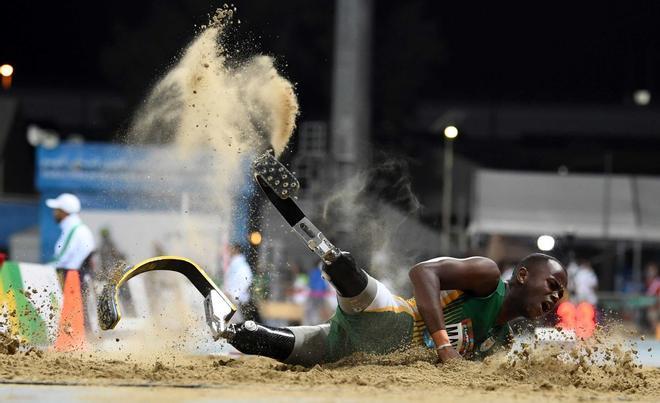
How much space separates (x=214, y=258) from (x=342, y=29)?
293 inches

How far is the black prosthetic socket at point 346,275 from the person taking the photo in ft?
24.5

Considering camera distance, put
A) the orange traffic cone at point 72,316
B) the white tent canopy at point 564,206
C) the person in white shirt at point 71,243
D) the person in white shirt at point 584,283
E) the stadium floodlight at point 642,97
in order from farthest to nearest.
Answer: the stadium floodlight at point 642,97
the white tent canopy at point 564,206
the person in white shirt at point 584,283
the person in white shirt at point 71,243
the orange traffic cone at point 72,316

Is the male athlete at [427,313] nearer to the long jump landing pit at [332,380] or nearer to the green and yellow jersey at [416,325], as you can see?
the green and yellow jersey at [416,325]

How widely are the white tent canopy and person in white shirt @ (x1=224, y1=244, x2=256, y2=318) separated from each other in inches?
412

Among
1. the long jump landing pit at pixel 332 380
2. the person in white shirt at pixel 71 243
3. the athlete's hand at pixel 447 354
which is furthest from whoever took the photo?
the person in white shirt at pixel 71 243

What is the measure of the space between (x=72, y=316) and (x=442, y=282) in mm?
5238

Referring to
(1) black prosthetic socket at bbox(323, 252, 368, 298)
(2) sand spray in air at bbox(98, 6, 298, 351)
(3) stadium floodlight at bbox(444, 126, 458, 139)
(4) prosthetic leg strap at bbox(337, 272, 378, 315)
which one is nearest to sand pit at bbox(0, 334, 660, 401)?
(4) prosthetic leg strap at bbox(337, 272, 378, 315)

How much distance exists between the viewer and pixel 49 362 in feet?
26.0

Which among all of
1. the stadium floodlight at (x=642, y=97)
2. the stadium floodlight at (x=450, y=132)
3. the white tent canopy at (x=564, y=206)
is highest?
the stadium floodlight at (x=642, y=97)

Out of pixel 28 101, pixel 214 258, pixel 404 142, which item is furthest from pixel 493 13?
pixel 214 258

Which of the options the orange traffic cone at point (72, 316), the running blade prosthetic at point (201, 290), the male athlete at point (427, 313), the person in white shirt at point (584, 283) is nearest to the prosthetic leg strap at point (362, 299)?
the male athlete at point (427, 313)

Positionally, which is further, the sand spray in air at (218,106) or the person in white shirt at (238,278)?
the person in white shirt at (238,278)

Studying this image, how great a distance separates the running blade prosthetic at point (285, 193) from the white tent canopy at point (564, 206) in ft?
61.3

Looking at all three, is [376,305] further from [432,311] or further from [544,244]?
[544,244]
